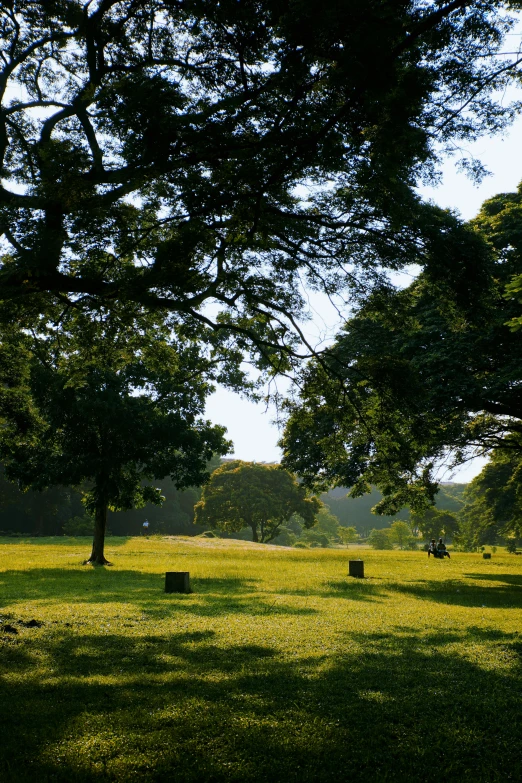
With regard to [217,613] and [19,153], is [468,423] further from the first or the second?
[19,153]

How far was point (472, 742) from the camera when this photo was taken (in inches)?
214

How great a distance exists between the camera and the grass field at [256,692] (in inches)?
192

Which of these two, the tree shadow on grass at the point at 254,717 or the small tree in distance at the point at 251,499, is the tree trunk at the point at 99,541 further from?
the small tree in distance at the point at 251,499

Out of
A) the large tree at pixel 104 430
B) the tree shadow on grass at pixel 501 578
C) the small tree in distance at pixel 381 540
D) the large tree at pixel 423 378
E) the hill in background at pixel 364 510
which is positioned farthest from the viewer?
the hill in background at pixel 364 510

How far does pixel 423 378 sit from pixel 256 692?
12.6 m

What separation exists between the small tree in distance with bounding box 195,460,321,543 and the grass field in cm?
4730

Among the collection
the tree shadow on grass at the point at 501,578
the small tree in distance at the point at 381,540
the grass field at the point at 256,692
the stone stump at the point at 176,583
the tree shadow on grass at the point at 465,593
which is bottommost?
the small tree in distance at the point at 381,540

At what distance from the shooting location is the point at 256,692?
6.59m

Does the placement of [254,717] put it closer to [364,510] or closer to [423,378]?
[423,378]

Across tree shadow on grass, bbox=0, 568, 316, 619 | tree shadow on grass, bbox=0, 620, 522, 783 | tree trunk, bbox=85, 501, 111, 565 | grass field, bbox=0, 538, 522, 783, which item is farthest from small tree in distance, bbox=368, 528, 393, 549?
tree shadow on grass, bbox=0, 620, 522, 783

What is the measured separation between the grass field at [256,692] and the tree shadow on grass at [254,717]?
2 centimetres

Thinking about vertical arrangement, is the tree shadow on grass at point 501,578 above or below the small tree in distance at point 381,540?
above

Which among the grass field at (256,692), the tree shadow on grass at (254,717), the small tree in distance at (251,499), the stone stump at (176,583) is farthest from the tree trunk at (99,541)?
the small tree in distance at (251,499)

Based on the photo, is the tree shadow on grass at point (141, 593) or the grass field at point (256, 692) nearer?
the grass field at point (256, 692)
